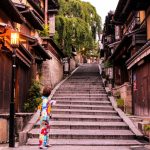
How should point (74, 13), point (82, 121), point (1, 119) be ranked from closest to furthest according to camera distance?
1. point (1, 119)
2. point (82, 121)
3. point (74, 13)

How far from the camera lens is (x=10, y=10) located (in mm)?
15312

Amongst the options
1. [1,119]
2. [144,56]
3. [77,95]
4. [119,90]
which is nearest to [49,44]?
[77,95]

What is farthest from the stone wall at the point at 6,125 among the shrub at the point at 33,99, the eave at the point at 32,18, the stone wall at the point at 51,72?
the stone wall at the point at 51,72

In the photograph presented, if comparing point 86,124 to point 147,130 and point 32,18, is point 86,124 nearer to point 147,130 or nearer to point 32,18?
point 147,130

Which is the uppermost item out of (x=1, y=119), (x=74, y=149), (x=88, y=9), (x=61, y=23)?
(x=88, y=9)

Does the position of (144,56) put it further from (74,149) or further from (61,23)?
(61,23)

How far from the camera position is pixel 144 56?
1492 centimetres

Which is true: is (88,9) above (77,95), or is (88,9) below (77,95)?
above

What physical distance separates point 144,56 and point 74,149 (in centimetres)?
572

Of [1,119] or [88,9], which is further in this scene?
[88,9]

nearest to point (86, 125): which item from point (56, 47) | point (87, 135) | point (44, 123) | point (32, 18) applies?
point (87, 135)

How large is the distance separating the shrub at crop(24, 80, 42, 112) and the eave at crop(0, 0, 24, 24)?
4.67 m

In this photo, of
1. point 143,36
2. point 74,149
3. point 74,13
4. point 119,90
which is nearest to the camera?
point 74,149

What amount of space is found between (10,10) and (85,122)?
6241 millimetres
